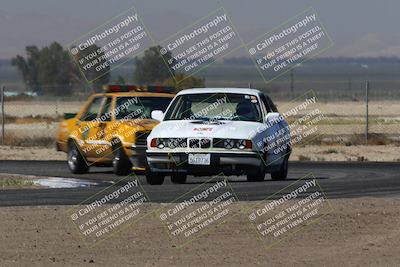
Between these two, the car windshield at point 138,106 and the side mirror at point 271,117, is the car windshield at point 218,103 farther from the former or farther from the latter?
the car windshield at point 138,106

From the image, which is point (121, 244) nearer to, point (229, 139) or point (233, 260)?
point (233, 260)

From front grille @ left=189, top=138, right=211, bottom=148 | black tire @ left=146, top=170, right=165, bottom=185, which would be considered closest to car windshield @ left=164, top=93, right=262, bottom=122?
front grille @ left=189, top=138, right=211, bottom=148

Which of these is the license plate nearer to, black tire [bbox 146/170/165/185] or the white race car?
the white race car

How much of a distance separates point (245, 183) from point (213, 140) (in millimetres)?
1864

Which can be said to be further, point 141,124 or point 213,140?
point 141,124

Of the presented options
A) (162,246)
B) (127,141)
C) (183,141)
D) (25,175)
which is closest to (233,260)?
(162,246)

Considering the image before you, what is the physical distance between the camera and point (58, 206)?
1894 cm

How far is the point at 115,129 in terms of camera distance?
2481cm

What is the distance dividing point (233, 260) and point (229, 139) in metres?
8.08

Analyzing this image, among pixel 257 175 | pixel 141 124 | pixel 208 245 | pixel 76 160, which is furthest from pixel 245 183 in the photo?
pixel 208 245

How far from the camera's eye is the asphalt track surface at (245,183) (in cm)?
2073

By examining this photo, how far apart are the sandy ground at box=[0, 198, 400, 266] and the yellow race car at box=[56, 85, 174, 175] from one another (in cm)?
638

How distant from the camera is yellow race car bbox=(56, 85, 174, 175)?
2448cm

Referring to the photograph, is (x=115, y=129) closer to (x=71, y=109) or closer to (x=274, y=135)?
(x=274, y=135)
